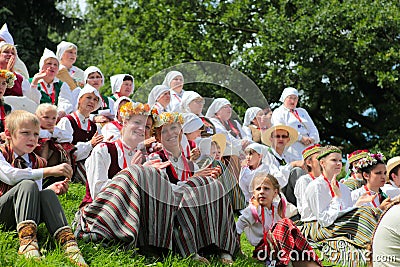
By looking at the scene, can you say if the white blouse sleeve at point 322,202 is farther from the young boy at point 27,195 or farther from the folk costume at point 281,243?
the young boy at point 27,195

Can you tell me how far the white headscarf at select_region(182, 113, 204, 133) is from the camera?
5613 millimetres

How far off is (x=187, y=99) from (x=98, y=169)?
1.03 m

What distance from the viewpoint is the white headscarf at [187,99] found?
5443 mm

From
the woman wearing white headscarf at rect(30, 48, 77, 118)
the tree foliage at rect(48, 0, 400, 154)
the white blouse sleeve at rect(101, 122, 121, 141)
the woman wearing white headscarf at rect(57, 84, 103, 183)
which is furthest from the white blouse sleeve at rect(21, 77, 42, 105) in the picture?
the tree foliage at rect(48, 0, 400, 154)

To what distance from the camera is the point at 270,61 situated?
15.4 metres

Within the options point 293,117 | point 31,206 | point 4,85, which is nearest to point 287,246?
point 31,206

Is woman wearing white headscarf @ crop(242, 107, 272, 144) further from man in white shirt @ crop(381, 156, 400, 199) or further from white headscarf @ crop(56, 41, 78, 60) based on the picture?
white headscarf @ crop(56, 41, 78, 60)

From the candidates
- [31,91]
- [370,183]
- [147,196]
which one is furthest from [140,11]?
[147,196]

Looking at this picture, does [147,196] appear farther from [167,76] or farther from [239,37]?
[239,37]

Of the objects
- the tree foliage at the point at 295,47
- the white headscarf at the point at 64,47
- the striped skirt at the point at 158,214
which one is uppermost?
the tree foliage at the point at 295,47

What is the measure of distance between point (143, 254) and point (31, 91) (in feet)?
11.3

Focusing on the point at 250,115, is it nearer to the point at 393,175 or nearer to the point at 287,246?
the point at 287,246

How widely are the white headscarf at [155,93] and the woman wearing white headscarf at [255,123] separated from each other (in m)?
0.74

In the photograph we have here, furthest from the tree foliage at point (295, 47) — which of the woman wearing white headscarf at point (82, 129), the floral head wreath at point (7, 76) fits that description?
the floral head wreath at point (7, 76)
